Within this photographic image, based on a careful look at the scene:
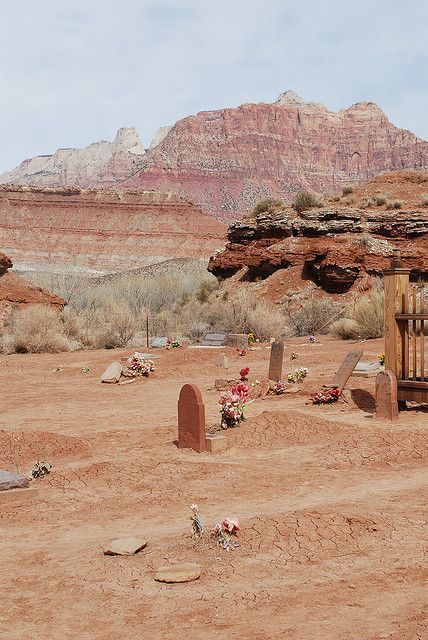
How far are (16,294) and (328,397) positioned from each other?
1813 cm

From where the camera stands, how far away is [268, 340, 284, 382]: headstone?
578 inches

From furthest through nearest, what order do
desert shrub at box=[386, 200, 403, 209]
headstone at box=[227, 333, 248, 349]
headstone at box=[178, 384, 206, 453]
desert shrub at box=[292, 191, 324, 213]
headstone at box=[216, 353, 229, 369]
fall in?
desert shrub at box=[292, 191, 324, 213]
desert shrub at box=[386, 200, 403, 209]
headstone at box=[227, 333, 248, 349]
headstone at box=[216, 353, 229, 369]
headstone at box=[178, 384, 206, 453]

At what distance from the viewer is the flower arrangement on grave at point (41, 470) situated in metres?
8.41

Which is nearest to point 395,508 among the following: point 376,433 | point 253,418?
point 376,433

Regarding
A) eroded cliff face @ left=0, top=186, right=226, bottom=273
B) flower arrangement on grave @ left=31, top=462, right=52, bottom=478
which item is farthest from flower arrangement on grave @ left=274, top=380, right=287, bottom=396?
eroded cliff face @ left=0, top=186, right=226, bottom=273

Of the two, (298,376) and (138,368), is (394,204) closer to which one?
(138,368)

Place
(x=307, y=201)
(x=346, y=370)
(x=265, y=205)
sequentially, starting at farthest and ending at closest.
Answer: (x=265, y=205) < (x=307, y=201) < (x=346, y=370)

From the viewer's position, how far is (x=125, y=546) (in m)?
5.76

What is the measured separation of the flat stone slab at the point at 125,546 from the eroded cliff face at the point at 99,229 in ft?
287

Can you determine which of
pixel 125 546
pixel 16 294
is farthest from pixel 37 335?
pixel 125 546

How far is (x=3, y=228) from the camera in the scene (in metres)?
100

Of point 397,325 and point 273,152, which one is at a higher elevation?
point 273,152

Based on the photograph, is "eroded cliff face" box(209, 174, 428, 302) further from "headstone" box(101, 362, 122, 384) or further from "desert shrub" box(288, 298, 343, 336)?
"headstone" box(101, 362, 122, 384)

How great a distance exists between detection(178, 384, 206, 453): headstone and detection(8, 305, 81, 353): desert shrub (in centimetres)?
1564
